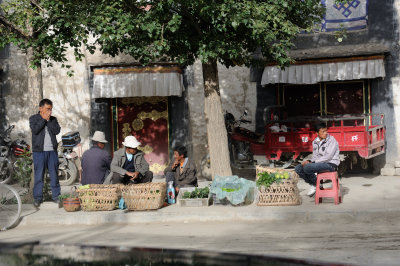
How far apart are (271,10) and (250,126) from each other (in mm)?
6027

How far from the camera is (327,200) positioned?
9367 millimetres

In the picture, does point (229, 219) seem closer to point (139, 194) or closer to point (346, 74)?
point (139, 194)

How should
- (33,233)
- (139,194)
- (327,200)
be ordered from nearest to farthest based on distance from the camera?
(33,233) → (139,194) → (327,200)

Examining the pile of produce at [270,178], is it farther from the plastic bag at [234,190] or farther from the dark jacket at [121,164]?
the dark jacket at [121,164]

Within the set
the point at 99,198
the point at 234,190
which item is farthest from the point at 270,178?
the point at 99,198

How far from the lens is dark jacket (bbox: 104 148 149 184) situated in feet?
30.7

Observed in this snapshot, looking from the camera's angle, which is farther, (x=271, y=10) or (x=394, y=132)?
(x=394, y=132)

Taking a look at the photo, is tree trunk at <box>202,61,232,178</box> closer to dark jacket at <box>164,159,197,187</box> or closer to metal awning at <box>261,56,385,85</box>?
dark jacket at <box>164,159,197,187</box>

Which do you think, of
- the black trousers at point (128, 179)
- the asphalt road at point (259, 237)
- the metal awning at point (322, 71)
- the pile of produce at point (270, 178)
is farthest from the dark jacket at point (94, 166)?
the metal awning at point (322, 71)

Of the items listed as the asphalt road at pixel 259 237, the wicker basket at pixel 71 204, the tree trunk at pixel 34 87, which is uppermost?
the tree trunk at pixel 34 87

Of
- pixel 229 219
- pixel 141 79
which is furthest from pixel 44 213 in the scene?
pixel 141 79

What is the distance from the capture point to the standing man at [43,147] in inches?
374

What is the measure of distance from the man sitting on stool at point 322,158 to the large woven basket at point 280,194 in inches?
22.2

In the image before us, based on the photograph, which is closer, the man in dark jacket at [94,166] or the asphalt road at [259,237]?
the asphalt road at [259,237]
